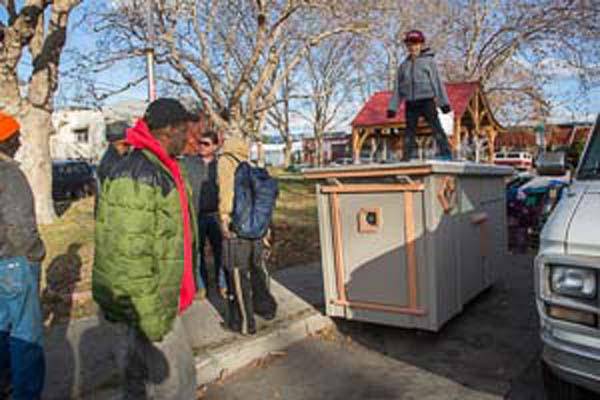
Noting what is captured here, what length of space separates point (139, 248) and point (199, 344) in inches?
95.6

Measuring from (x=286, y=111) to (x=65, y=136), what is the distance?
20218 mm

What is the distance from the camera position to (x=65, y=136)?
48219 millimetres

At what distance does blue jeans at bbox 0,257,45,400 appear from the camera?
317cm

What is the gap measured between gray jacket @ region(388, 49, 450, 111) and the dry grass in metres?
3.59

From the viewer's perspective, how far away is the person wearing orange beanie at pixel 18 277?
10.4 feet

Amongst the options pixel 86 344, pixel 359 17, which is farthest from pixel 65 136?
pixel 86 344

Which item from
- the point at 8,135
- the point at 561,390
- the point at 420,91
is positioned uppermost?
the point at 420,91

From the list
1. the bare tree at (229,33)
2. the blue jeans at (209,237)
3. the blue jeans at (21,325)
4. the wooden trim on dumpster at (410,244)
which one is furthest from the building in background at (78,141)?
the blue jeans at (21,325)

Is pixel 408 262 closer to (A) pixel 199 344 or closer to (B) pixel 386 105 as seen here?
(A) pixel 199 344

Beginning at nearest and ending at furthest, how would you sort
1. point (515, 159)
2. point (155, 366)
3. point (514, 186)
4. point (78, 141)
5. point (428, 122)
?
point (155, 366) < point (428, 122) < point (514, 186) < point (515, 159) < point (78, 141)

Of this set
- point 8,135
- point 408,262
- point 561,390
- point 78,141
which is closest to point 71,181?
point 8,135

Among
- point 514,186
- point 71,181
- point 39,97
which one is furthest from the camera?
point 71,181

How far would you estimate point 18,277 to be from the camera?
319cm

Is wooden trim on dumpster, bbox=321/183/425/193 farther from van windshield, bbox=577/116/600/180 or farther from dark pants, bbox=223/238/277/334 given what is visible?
van windshield, bbox=577/116/600/180
